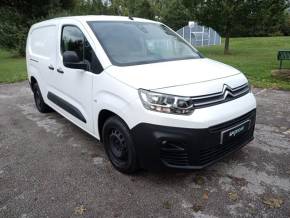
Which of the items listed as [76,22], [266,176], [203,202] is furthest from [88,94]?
[266,176]

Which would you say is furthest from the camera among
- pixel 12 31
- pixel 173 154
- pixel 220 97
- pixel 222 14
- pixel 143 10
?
pixel 143 10

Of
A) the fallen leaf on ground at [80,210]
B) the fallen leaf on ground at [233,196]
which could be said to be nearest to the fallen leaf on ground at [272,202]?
the fallen leaf on ground at [233,196]

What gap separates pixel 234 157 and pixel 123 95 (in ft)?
6.02

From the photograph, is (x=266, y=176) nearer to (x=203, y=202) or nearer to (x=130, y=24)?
(x=203, y=202)

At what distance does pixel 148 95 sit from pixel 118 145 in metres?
0.91

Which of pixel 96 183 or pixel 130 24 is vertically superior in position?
pixel 130 24

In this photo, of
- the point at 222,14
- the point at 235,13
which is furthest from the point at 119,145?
the point at 235,13

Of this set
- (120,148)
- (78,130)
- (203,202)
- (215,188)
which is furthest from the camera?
(78,130)

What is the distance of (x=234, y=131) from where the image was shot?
10.5ft

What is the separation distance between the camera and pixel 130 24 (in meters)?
4.34

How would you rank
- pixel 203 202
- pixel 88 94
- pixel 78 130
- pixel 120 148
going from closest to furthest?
1. pixel 203 202
2. pixel 120 148
3. pixel 88 94
4. pixel 78 130

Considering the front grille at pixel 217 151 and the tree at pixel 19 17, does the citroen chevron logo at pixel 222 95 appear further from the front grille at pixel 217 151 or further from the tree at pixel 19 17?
the tree at pixel 19 17

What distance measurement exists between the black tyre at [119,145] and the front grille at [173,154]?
37 centimetres

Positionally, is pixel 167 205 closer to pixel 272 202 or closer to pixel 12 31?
pixel 272 202
